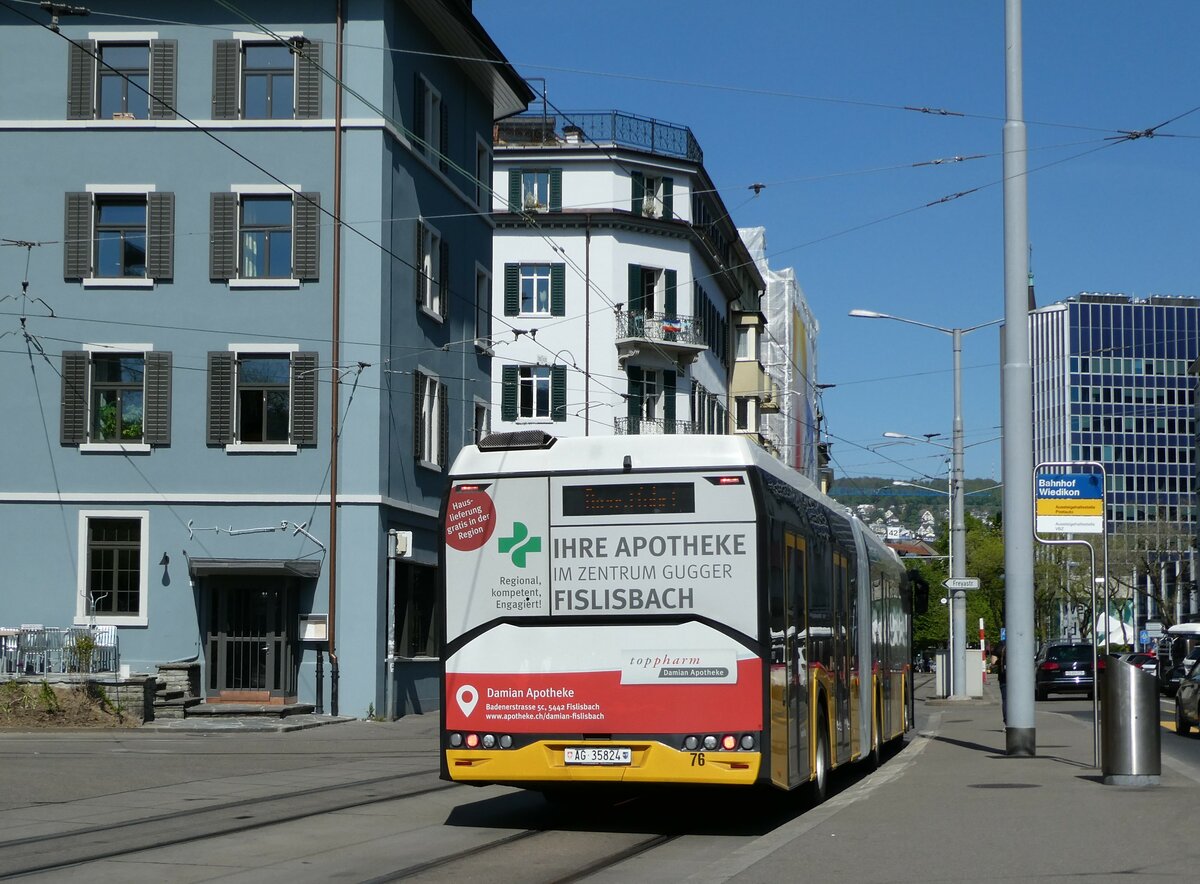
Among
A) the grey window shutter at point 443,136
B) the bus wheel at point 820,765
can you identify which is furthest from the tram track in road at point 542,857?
the grey window shutter at point 443,136

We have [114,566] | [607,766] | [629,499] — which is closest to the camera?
[607,766]

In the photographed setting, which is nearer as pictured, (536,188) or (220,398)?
(220,398)

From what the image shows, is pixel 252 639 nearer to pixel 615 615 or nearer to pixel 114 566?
pixel 114 566

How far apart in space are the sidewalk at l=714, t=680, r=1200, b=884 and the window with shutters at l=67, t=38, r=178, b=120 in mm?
19760

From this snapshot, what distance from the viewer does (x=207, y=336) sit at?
32.2 meters

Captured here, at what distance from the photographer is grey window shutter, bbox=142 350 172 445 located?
31938mm

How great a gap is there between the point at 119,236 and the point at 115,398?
3024mm

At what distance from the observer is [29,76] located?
32.3 m

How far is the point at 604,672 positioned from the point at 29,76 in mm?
23772

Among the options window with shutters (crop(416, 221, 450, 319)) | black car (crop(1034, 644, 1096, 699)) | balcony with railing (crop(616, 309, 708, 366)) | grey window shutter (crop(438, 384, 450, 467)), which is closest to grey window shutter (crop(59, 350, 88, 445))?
window with shutters (crop(416, 221, 450, 319))

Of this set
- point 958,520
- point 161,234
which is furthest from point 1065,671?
point 161,234

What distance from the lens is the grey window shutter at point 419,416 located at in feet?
111

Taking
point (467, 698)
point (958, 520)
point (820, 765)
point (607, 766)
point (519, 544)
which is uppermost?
point (958, 520)

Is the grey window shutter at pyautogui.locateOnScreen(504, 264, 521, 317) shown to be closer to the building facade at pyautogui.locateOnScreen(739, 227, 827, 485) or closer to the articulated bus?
the building facade at pyautogui.locateOnScreen(739, 227, 827, 485)
